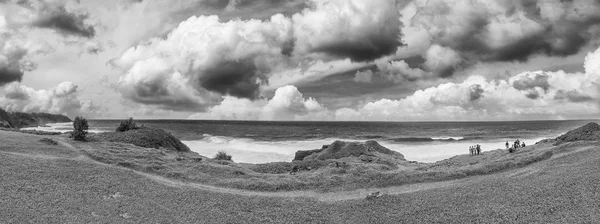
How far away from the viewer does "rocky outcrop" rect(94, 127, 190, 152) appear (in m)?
50.2

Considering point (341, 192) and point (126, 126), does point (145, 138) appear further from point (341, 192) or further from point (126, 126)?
point (341, 192)

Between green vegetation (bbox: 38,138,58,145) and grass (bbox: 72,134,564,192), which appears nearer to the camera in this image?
grass (bbox: 72,134,564,192)

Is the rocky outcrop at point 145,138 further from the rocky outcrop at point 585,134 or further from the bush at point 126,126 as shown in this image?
the rocky outcrop at point 585,134

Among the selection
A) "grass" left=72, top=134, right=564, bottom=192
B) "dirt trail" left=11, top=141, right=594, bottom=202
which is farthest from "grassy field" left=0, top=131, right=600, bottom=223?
"grass" left=72, top=134, right=564, bottom=192

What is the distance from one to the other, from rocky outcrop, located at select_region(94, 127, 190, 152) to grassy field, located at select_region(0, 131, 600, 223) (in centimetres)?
1911

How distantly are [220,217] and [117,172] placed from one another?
1233 cm

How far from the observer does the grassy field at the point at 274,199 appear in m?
20.1

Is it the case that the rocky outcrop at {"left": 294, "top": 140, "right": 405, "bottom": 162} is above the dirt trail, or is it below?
above

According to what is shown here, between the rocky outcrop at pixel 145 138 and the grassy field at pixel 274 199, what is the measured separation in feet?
62.7

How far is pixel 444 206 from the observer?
22.5m

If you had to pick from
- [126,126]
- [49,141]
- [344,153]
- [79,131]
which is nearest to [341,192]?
[344,153]

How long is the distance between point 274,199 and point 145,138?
33218 mm

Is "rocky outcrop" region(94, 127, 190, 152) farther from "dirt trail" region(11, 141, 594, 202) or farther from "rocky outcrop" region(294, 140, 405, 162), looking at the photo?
"rocky outcrop" region(294, 140, 405, 162)

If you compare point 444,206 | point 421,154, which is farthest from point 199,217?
point 421,154
